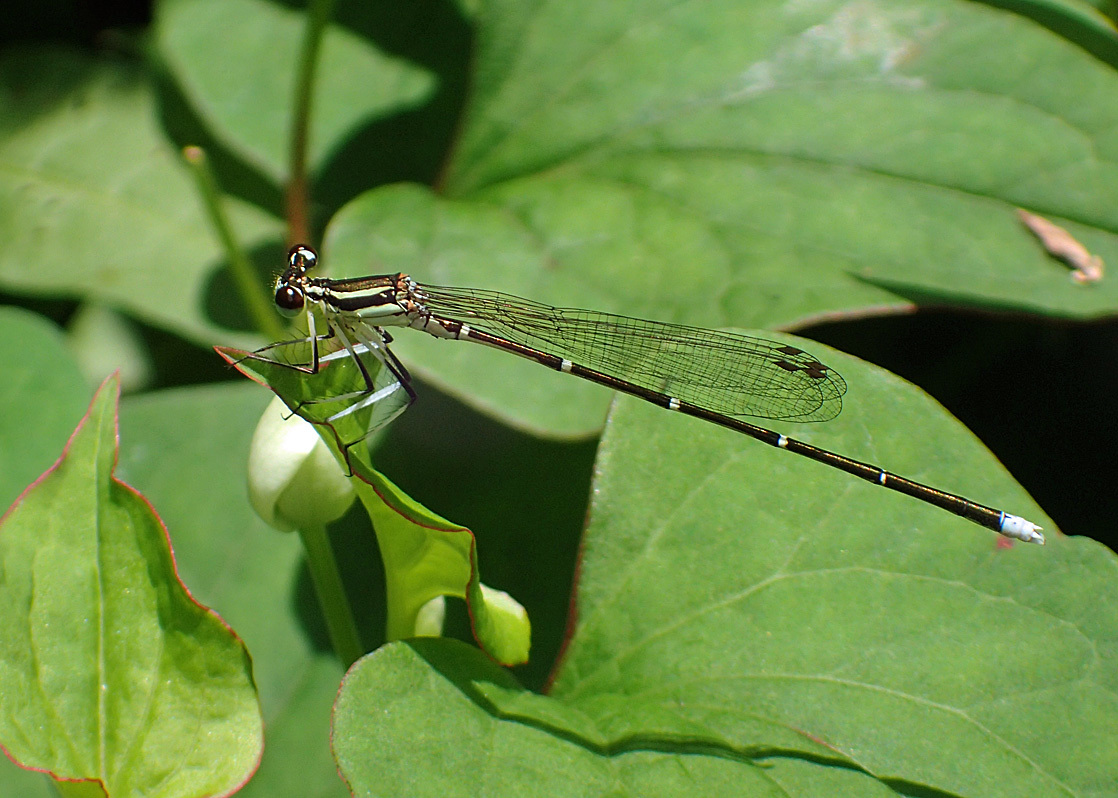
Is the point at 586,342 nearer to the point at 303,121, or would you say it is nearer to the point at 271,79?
the point at 303,121

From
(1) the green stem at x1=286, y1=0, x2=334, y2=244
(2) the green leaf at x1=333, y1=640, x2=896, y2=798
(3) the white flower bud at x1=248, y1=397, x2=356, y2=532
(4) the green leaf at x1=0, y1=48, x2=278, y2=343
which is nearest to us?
(2) the green leaf at x1=333, y1=640, x2=896, y2=798

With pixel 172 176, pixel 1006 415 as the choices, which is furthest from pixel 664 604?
pixel 172 176

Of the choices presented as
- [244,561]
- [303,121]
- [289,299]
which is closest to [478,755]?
[244,561]

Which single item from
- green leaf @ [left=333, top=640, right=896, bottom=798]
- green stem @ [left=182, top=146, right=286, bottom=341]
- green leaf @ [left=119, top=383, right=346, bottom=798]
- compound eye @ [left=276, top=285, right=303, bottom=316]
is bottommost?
green leaf @ [left=119, top=383, right=346, bottom=798]

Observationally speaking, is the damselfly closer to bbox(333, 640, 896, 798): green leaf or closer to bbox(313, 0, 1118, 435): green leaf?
bbox(313, 0, 1118, 435): green leaf

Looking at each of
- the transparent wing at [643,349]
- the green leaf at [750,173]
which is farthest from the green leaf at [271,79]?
the transparent wing at [643,349]

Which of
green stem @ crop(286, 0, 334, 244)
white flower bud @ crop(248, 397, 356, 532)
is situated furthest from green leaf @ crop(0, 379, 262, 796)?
green stem @ crop(286, 0, 334, 244)
